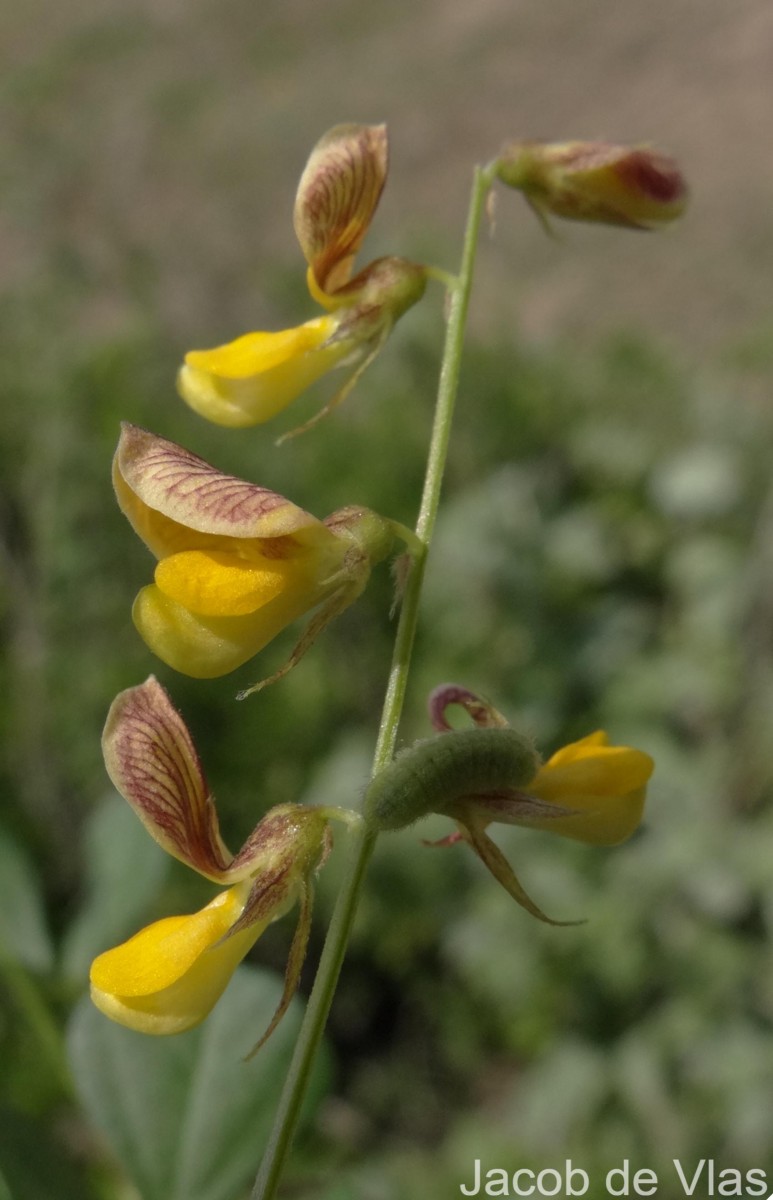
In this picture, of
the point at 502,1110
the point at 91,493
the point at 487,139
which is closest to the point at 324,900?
the point at 502,1110

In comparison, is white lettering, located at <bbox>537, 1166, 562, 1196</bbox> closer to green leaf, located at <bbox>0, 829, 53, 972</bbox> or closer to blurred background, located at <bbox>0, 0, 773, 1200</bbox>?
blurred background, located at <bbox>0, 0, 773, 1200</bbox>


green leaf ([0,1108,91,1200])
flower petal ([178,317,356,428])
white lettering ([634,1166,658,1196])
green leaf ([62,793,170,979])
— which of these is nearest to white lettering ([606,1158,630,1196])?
white lettering ([634,1166,658,1196])

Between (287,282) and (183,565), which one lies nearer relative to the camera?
(183,565)

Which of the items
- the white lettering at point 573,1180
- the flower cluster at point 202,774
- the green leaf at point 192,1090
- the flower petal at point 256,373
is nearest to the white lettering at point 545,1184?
the white lettering at point 573,1180

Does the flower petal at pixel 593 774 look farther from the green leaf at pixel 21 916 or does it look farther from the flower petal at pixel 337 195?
the green leaf at pixel 21 916

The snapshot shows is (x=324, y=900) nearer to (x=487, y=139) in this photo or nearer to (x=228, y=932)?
(x=228, y=932)

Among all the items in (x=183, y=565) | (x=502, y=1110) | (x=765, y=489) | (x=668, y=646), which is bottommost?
(x=502, y=1110)

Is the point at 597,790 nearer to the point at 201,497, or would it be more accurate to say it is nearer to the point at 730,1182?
the point at 201,497

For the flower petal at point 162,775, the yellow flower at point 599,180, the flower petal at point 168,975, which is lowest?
the flower petal at point 168,975
